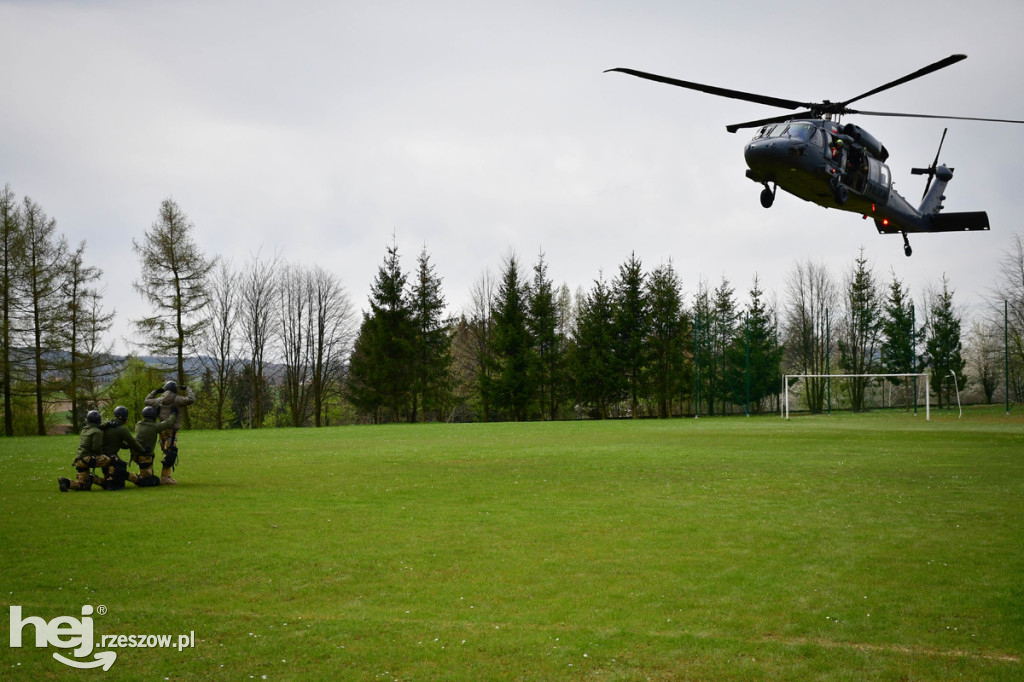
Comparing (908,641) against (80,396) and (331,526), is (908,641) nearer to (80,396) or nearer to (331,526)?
(331,526)

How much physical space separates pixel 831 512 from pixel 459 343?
59.1 meters

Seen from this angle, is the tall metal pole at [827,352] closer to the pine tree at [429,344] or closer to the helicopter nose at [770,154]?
the pine tree at [429,344]

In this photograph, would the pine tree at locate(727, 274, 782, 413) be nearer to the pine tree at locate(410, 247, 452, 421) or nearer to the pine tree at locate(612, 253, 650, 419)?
the pine tree at locate(612, 253, 650, 419)

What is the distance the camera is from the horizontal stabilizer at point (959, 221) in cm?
1939

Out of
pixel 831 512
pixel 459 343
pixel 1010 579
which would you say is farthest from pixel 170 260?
pixel 1010 579

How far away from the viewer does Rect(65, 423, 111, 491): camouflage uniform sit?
1379cm

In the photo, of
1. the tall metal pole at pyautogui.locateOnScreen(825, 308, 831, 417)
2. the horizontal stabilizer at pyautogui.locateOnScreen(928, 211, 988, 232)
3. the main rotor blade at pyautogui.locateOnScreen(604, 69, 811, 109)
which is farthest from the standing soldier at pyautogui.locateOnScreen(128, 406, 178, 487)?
the tall metal pole at pyautogui.locateOnScreen(825, 308, 831, 417)

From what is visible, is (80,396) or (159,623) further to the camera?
(80,396)

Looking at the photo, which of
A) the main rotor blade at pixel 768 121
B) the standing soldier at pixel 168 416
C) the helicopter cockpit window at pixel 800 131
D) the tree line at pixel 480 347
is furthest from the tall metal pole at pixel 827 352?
the standing soldier at pixel 168 416

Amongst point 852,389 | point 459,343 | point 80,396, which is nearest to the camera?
point 80,396

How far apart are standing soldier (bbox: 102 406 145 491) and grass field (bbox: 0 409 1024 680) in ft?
0.96

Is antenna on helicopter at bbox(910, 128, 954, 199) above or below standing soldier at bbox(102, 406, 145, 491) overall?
above

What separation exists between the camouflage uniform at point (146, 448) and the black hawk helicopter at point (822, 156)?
35.3 feet

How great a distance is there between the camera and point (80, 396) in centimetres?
4325
